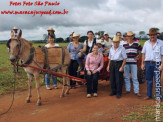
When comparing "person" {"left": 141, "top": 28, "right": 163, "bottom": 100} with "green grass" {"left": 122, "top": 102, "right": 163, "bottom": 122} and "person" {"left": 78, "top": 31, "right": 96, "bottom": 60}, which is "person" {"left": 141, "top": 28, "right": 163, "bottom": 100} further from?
"person" {"left": 78, "top": 31, "right": 96, "bottom": 60}

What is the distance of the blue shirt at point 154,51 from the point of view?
540cm

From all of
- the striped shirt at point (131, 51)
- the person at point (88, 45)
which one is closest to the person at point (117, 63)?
the striped shirt at point (131, 51)

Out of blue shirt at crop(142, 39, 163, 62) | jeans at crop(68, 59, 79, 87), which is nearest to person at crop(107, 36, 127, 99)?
blue shirt at crop(142, 39, 163, 62)

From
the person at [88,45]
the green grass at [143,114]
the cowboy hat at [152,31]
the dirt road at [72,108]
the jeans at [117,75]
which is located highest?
the cowboy hat at [152,31]

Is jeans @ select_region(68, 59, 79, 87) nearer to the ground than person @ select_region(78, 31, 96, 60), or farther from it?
nearer to the ground

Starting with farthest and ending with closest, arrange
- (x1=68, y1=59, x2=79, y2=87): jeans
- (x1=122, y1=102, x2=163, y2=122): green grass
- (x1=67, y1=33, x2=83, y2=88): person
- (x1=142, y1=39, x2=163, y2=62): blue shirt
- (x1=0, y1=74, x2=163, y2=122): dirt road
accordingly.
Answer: (x1=68, y1=59, x2=79, y2=87): jeans, (x1=67, y1=33, x2=83, y2=88): person, (x1=142, y1=39, x2=163, y2=62): blue shirt, (x1=0, y1=74, x2=163, y2=122): dirt road, (x1=122, y1=102, x2=163, y2=122): green grass

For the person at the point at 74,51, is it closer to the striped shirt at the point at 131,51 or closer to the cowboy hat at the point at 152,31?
the striped shirt at the point at 131,51

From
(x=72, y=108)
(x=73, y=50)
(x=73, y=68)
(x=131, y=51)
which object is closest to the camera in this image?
(x=72, y=108)

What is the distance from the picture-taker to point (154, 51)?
544cm

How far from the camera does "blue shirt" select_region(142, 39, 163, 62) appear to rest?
5.40 metres

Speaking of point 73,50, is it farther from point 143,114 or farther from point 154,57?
point 143,114

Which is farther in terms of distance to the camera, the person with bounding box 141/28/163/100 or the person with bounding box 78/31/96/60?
the person with bounding box 78/31/96/60

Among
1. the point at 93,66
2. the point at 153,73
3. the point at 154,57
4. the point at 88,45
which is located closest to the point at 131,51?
the point at 154,57

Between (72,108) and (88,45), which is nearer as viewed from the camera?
(72,108)
